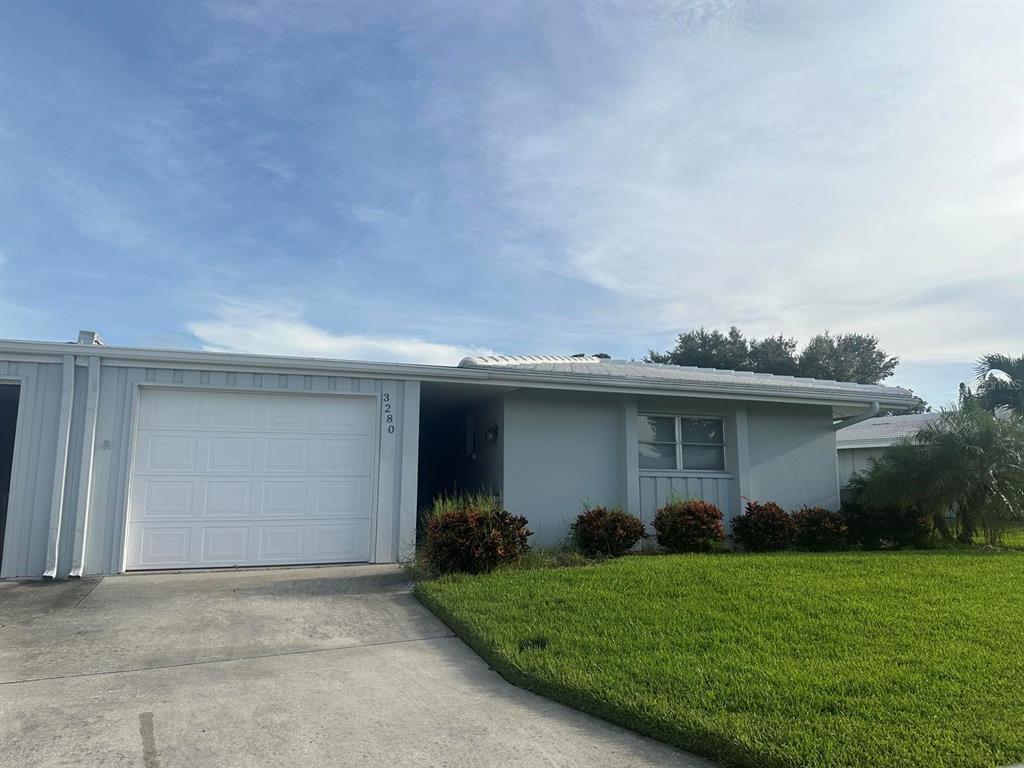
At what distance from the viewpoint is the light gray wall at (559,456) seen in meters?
11.2

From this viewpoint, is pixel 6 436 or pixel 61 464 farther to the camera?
pixel 6 436

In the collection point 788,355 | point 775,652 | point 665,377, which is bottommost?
point 775,652

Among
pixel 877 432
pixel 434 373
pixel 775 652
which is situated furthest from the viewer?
pixel 877 432

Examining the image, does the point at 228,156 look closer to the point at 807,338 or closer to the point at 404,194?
the point at 404,194

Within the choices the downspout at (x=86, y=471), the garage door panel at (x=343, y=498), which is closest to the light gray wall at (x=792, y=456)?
the garage door panel at (x=343, y=498)

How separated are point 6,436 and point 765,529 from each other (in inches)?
500

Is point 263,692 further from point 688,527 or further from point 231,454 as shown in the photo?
point 688,527

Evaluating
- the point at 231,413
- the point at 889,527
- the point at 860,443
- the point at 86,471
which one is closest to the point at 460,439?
the point at 231,413

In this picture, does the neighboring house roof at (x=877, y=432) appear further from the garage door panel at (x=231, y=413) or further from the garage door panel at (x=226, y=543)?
the garage door panel at (x=226, y=543)

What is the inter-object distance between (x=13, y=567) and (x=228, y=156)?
21.7 ft

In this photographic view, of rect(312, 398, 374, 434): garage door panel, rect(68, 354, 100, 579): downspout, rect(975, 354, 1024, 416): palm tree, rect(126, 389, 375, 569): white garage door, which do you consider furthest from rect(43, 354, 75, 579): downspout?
rect(975, 354, 1024, 416): palm tree

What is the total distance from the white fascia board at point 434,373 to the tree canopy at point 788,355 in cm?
2973

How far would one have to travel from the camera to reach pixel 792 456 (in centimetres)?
1278

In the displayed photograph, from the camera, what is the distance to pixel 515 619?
20.1 ft
